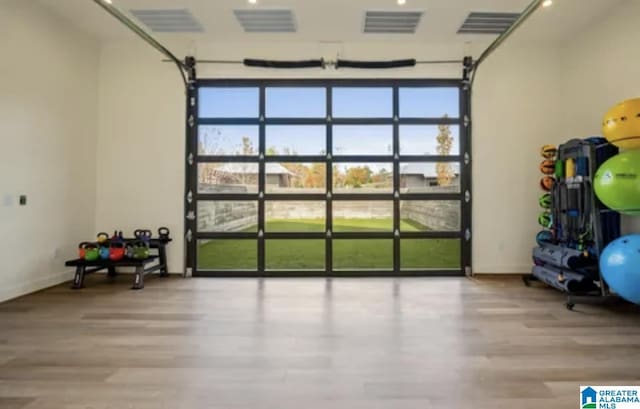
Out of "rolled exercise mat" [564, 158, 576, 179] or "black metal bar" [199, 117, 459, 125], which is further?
"black metal bar" [199, 117, 459, 125]

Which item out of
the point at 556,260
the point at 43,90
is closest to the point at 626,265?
the point at 556,260

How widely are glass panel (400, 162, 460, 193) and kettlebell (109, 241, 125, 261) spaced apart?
13.5 feet

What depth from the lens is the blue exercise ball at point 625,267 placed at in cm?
339

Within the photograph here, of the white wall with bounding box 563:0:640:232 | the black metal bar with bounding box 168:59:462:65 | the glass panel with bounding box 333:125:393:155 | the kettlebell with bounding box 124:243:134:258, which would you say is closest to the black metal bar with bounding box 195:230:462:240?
the kettlebell with bounding box 124:243:134:258

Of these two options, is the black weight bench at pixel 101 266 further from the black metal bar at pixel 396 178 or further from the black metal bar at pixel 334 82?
the black metal bar at pixel 396 178

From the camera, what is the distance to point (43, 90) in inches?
182

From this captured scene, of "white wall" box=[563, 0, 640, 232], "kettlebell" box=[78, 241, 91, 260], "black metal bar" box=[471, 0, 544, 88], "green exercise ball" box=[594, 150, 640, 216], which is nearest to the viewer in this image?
"green exercise ball" box=[594, 150, 640, 216]

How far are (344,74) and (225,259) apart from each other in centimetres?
344

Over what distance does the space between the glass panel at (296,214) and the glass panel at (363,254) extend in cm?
43

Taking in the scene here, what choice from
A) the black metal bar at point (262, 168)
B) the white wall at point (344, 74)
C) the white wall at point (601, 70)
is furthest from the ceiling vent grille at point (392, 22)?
the white wall at point (601, 70)

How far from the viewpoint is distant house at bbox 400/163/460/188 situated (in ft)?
18.7

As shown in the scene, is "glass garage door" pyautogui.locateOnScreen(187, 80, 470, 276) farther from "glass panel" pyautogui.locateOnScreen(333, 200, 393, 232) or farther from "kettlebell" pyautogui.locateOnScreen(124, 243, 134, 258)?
"kettlebell" pyautogui.locateOnScreen(124, 243, 134, 258)

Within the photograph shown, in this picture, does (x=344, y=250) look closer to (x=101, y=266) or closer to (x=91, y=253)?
(x=101, y=266)

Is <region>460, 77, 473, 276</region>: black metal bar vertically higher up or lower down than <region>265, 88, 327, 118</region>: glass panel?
lower down
